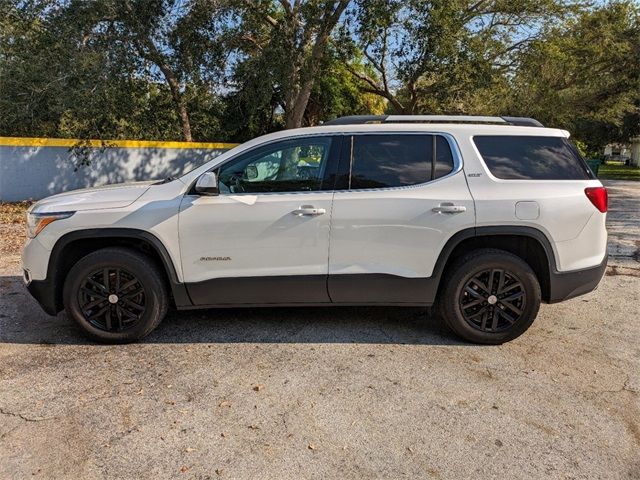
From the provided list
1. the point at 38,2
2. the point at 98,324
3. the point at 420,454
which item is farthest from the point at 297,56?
the point at 420,454

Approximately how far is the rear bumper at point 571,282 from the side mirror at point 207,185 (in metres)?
2.89

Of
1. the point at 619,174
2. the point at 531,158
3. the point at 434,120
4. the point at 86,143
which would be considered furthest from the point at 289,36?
the point at 619,174

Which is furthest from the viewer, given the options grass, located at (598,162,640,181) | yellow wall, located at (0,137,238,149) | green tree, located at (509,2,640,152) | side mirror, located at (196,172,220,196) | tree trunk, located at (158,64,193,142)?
grass, located at (598,162,640,181)

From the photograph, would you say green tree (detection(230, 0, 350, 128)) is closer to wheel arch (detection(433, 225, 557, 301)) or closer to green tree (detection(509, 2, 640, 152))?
green tree (detection(509, 2, 640, 152))

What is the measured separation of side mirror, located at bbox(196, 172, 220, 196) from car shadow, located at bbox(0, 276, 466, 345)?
1.28 meters

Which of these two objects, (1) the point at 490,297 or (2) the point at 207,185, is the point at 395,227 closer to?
(1) the point at 490,297

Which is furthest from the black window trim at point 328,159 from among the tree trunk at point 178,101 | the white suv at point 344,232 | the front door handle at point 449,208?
the tree trunk at point 178,101

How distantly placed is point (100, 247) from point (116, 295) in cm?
44

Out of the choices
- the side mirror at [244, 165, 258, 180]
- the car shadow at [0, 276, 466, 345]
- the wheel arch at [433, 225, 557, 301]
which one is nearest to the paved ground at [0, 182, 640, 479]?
the car shadow at [0, 276, 466, 345]

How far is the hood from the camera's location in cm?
397

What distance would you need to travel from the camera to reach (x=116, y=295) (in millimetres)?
4047

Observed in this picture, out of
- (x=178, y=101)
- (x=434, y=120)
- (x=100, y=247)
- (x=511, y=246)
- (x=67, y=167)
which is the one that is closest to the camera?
(x=100, y=247)

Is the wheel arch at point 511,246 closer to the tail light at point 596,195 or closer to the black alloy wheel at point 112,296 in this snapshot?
the tail light at point 596,195

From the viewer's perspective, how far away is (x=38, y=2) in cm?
1209
